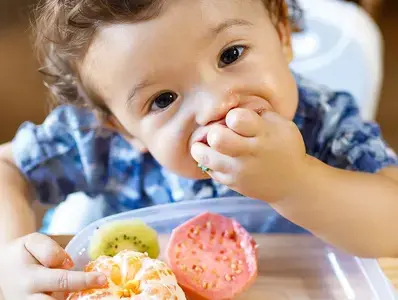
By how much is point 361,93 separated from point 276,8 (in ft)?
1.11

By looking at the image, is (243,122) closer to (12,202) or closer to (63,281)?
(63,281)

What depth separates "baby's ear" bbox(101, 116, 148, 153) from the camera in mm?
810

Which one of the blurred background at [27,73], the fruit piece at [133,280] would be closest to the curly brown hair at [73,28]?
the fruit piece at [133,280]

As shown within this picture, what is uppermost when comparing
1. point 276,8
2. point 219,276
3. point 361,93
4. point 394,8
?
point 276,8

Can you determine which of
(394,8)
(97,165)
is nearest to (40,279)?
(97,165)

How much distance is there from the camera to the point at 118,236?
0.66m

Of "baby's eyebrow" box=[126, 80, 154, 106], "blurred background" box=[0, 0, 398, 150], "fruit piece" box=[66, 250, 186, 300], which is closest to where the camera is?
"fruit piece" box=[66, 250, 186, 300]

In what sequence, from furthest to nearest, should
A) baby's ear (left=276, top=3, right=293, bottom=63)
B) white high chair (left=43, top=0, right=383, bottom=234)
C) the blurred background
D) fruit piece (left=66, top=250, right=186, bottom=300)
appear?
1. the blurred background
2. white high chair (left=43, top=0, right=383, bottom=234)
3. baby's ear (left=276, top=3, right=293, bottom=63)
4. fruit piece (left=66, top=250, right=186, bottom=300)

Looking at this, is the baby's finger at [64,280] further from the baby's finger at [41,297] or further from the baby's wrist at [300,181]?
the baby's wrist at [300,181]

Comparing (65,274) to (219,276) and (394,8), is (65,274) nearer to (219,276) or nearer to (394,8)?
(219,276)

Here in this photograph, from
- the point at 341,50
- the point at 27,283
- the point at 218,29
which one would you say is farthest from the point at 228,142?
the point at 341,50

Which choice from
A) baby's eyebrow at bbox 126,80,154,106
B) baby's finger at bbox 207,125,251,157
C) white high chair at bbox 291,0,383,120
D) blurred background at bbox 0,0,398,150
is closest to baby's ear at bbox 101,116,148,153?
baby's eyebrow at bbox 126,80,154,106

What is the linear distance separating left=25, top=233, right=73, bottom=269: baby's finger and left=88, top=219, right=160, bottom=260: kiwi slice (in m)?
0.04

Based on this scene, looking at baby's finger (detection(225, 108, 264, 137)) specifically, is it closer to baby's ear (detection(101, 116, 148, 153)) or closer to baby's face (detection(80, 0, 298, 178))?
baby's face (detection(80, 0, 298, 178))
